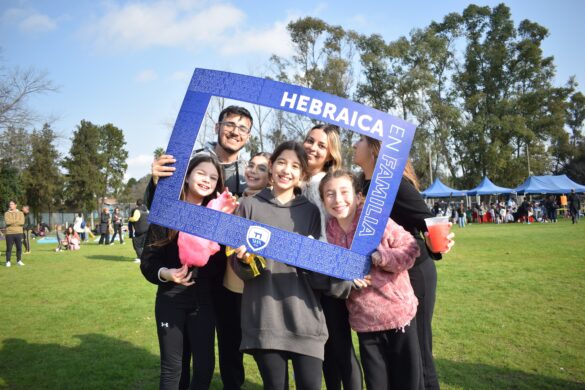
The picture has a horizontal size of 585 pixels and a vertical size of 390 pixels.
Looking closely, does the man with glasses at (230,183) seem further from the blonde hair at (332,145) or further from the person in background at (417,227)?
the person in background at (417,227)

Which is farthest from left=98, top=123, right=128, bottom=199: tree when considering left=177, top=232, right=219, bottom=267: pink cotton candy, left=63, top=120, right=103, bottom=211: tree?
left=177, top=232, right=219, bottom=267: pink cotton candy

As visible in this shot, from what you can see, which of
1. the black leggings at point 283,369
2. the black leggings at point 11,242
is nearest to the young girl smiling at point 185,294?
the black leggings at point 283,369

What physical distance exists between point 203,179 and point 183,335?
4.23ft

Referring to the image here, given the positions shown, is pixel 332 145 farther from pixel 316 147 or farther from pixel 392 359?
pixel 392 359

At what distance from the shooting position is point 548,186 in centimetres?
3036

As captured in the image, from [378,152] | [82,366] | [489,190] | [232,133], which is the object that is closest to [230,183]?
[232,133]

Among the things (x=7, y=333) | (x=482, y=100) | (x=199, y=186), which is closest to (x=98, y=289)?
(x=7, y=333)

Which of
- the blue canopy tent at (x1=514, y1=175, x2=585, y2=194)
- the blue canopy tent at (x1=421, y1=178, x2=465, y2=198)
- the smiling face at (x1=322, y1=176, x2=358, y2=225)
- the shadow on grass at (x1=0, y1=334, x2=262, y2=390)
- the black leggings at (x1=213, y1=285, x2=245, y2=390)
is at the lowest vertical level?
the shadow on grass at (x1=0, y1=334, x2=262, y2=390)

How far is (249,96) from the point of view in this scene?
2564 mm

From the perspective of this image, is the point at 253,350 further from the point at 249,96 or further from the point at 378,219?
the point at 249,96

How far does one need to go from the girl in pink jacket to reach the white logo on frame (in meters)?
0.54

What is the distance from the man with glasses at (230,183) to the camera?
3.49m

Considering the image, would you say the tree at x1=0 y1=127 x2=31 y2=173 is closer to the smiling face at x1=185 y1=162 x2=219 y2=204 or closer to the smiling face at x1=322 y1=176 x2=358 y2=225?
the smiling face at x1=185 y1=162 x2=219 y2=204

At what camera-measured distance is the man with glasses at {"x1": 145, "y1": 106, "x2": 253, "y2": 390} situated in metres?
3.49
